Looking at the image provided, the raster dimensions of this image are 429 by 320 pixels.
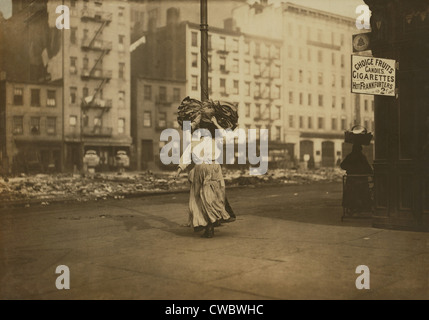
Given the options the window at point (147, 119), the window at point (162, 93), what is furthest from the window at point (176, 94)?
the window at point (147, 119)

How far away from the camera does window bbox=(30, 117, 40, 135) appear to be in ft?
156

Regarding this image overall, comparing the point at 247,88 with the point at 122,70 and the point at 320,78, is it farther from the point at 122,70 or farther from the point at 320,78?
the point at 122,70

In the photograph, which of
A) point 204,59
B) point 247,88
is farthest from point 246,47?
point 204,59

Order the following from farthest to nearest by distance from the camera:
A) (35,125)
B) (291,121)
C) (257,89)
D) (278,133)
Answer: (291,121) → (278,133) → (257,89) → (35,125)

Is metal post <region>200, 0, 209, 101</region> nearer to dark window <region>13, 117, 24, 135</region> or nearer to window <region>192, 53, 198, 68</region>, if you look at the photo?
dark window <region>13, 117, 24, 135</region>

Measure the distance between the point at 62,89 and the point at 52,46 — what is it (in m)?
4.36

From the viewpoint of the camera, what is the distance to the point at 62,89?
164 ft

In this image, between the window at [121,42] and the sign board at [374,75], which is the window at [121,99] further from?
the sign board at [374,75]

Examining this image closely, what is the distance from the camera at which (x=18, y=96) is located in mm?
46781

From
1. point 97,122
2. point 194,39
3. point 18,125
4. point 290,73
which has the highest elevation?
point 194,39

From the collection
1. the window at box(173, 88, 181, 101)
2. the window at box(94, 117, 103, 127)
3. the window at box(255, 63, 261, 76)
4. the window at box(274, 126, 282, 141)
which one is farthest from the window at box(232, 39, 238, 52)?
the window at box(94, 117, 103, 127)

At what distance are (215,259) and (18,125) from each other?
145 ft

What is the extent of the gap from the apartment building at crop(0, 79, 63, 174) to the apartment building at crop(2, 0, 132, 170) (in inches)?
35.6

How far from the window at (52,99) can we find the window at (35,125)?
1.87 meters
